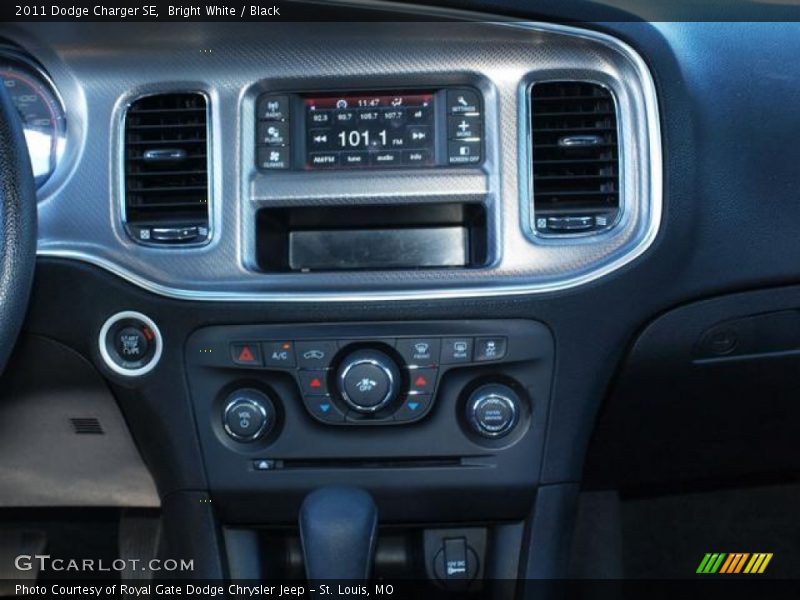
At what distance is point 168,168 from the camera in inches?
77.4

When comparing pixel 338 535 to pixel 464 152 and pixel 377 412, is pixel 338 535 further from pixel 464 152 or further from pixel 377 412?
pixel 464 152

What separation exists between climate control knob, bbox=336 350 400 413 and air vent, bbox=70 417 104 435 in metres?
0.53

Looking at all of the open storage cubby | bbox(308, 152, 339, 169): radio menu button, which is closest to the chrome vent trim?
the open storage cubby

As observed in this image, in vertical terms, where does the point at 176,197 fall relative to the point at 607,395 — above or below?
above

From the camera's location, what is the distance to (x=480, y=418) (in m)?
1.92

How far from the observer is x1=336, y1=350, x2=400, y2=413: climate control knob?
6.16 ft

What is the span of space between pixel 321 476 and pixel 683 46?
36.7 inches

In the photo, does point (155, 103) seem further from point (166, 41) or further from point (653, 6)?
point (653, 6)

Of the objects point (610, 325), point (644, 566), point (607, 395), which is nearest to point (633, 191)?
point (610, 325)

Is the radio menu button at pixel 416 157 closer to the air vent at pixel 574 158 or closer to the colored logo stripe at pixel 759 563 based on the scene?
the air vent at pixel 574 158

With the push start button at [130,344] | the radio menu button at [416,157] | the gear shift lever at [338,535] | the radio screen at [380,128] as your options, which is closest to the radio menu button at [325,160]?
the radio screen at [380,128]

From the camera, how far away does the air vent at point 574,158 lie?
1907mm

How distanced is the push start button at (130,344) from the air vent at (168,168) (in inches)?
5.5

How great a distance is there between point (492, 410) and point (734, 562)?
928 millimetres
